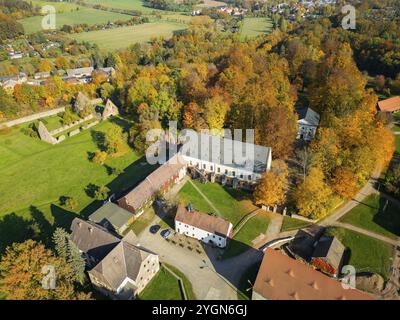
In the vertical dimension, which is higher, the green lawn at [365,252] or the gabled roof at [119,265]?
the gabled roof at [119,265]

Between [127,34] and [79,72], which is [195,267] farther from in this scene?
[127,34]

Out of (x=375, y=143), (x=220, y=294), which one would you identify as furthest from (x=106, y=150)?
(x=375, y=143)

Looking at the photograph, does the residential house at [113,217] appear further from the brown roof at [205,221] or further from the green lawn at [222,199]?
the green lawn at [222,199]

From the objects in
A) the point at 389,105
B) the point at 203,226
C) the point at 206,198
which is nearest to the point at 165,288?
the point at 203,226

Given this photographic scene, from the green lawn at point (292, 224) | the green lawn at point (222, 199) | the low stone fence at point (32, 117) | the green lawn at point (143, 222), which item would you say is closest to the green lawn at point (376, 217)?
the green lawn at point (292, 224)

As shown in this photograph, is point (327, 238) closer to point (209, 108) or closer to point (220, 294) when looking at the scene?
point (220, 294)
